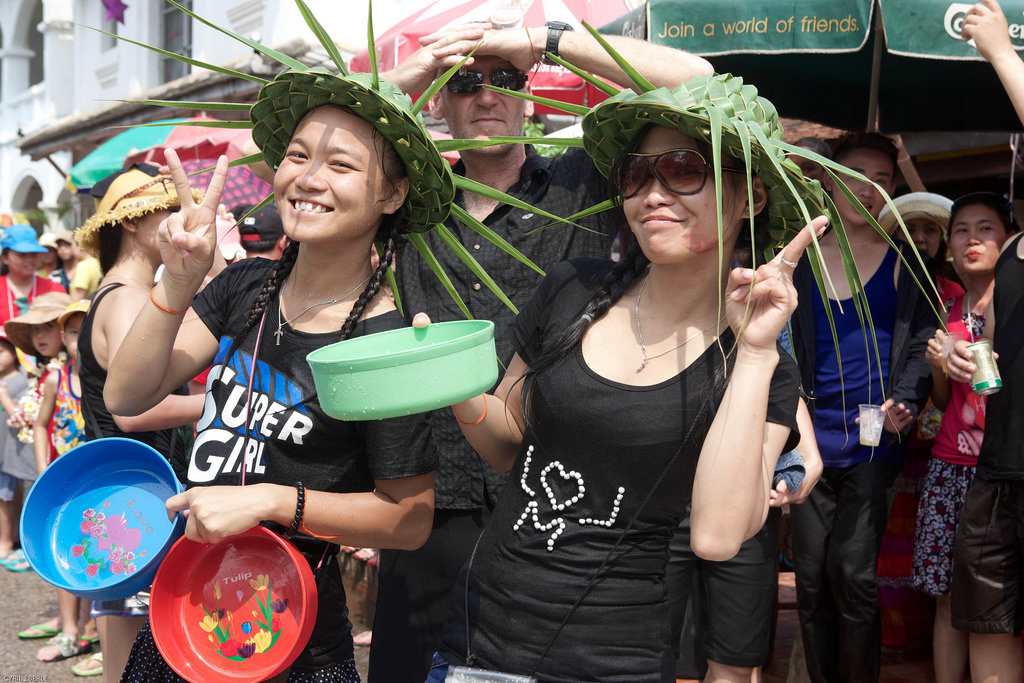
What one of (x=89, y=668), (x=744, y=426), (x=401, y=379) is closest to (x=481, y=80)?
(x=401, y=379)

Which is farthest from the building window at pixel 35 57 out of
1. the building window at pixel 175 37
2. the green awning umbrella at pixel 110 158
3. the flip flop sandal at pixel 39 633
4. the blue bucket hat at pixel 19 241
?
the flip flop sandal at pixel 39 633

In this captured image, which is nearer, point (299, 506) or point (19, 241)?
point (299, 506)

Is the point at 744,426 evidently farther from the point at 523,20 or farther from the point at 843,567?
the point at 523,20

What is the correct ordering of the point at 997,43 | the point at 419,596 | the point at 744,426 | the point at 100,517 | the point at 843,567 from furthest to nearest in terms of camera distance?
the point at 843,567, the point at 997,43, the point at 419,596, the point at 100,517, the point at 744,426

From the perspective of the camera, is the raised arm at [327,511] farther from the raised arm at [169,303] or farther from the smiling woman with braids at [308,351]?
the raised arm at [169,303]

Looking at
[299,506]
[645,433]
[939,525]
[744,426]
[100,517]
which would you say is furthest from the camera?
[939,525]

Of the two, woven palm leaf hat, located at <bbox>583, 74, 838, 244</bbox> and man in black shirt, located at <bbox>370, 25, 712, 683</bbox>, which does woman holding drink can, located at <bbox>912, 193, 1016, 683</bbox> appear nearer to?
man in black shirt, located at <bbox>370, 25, 712, 683</bbox>

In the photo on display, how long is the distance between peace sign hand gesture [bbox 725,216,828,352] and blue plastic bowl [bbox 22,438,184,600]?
4.39ft

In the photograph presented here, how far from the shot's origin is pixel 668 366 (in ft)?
6.03

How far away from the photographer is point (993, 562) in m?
3.36

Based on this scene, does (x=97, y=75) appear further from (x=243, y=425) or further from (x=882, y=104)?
(x=243, y=425)

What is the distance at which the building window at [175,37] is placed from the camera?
51.9ft

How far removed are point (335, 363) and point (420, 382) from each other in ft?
0.51

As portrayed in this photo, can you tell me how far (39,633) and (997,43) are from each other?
550 cm
